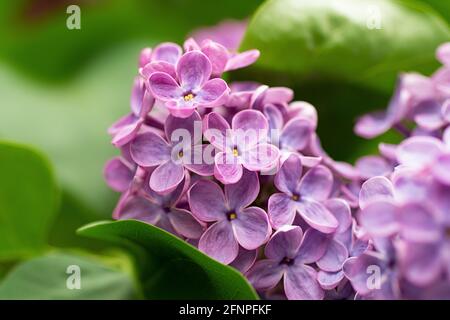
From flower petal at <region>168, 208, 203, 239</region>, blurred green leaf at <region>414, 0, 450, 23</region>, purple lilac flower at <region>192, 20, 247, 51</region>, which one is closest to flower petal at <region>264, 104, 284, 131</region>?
flower petal at <region>168, 208, 203, 239</region>

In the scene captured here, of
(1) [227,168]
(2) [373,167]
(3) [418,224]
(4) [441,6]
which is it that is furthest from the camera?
(4) [441,6]

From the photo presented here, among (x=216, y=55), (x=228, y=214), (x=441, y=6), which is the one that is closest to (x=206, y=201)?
(x=228, y=214)

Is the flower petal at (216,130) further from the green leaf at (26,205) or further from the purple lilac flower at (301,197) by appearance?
the green leaf at (26,205)

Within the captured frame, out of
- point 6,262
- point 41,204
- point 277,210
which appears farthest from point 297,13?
point 6,262

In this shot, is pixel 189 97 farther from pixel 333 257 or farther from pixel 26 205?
pixel 26 205

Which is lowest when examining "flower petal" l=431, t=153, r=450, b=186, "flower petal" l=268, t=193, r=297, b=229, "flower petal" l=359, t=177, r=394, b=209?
"flower petal" l=268, t=193, r=297, b=229

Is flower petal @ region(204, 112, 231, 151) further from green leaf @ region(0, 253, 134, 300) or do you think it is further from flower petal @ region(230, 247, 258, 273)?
green leaf @ region(0, 253, 134, 300)

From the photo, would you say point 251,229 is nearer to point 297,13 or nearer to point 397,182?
point 397,182

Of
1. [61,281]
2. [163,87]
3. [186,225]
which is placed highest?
[163,87]
